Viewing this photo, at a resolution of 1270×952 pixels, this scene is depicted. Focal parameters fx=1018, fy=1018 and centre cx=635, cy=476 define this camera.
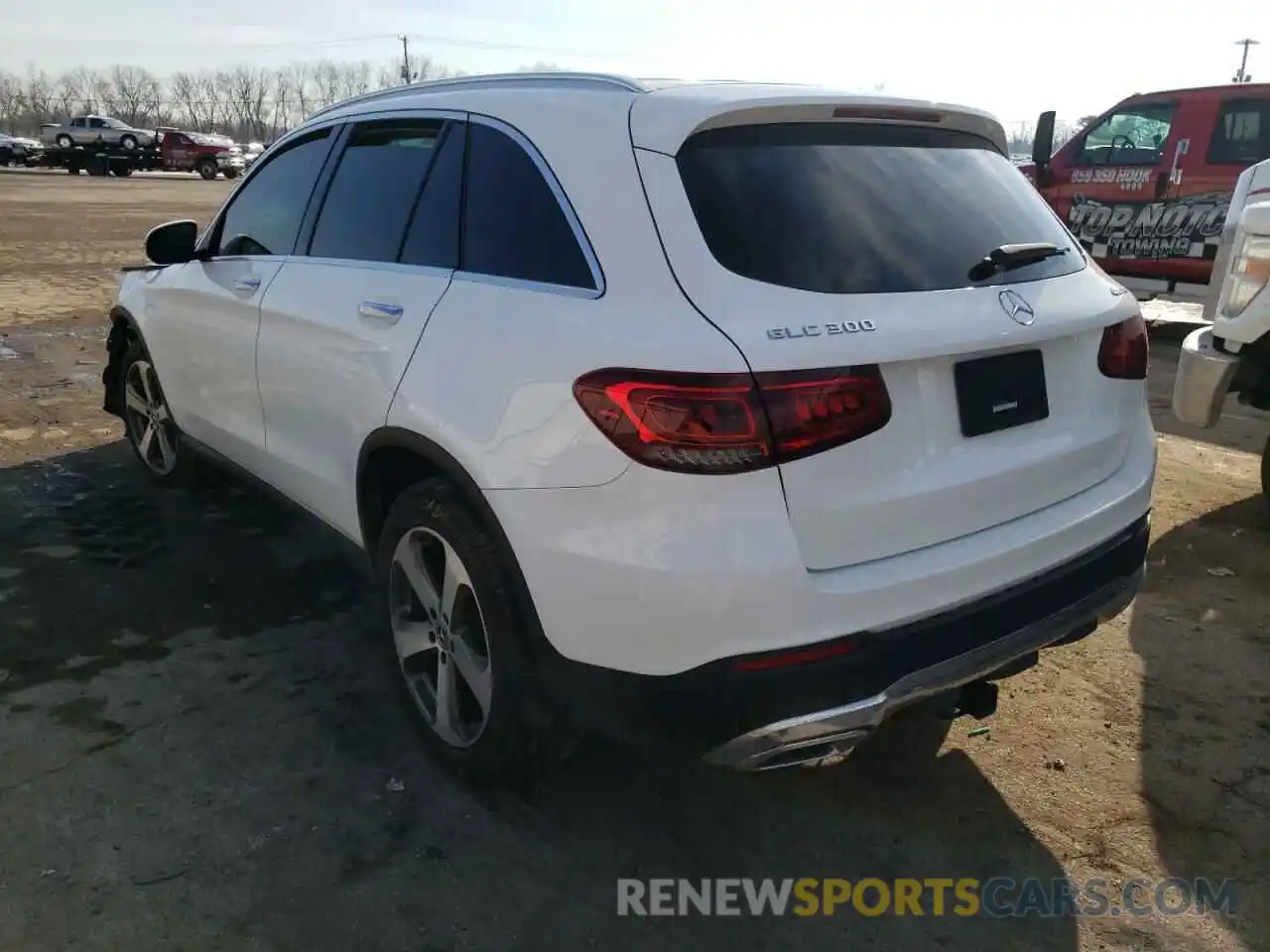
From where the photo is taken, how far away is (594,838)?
2643mm

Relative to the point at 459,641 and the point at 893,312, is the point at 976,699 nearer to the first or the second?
the point at 893,312

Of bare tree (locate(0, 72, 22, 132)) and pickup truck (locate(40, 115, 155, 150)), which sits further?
bare tree (locate(0, 72, 22, 132))

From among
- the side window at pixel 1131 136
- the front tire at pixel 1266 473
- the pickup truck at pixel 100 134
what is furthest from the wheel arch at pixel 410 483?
the pickup truck at pixel 100 134

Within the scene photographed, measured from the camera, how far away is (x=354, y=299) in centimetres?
306

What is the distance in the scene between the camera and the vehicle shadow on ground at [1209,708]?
8.46ft

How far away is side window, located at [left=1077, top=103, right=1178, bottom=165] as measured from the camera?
9977 millimetres

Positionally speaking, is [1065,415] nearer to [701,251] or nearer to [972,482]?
[972,482]

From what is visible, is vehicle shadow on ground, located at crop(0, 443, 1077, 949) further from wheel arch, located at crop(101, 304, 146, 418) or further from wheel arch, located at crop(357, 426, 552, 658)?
wheel arch, located at crop(101, 304, 146, 418)

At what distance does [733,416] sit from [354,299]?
153 centimetres

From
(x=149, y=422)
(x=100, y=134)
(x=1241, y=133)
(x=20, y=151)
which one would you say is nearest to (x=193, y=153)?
(x=100, y=134)

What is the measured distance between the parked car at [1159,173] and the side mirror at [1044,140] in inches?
0.4

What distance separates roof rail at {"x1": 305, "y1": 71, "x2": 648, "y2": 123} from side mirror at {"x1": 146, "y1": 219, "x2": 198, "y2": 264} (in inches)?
42.7

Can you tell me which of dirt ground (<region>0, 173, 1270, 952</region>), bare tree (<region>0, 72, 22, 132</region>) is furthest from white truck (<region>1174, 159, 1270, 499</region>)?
bare tree (<region>0, 72, 22, 132</region>)

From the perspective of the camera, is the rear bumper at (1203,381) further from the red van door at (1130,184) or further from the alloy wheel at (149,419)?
the red van door at (1130,184)
